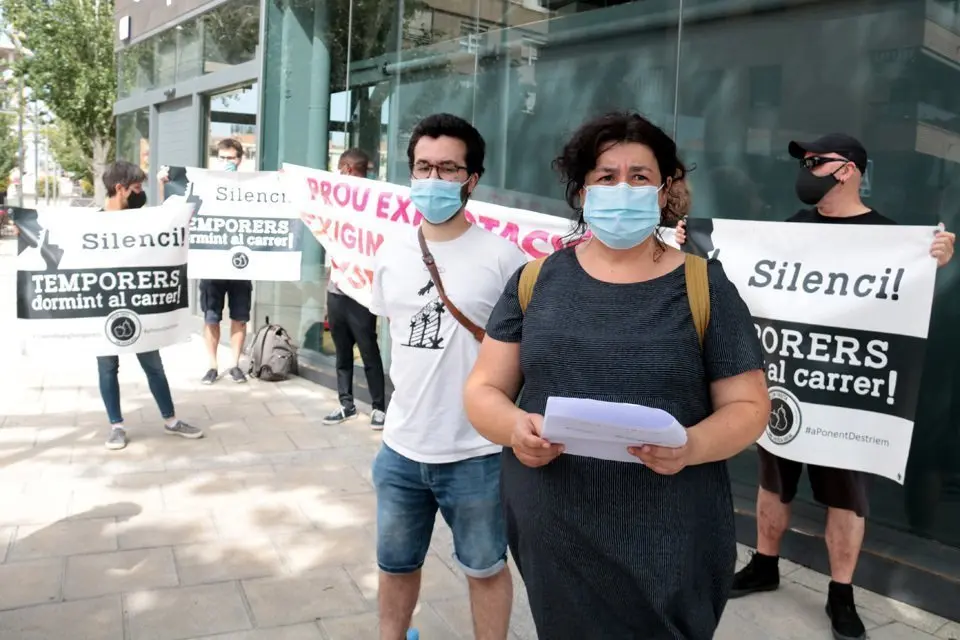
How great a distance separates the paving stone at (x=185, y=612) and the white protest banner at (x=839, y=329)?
7.91 ft

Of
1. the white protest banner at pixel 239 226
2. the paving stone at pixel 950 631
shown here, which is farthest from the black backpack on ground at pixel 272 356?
the paving stone at pixel 950 631

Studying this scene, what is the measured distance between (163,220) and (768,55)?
13.1ft

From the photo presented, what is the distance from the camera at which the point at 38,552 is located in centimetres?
411

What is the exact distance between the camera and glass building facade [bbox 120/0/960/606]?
158 inches

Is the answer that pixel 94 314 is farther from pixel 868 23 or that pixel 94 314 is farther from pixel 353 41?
pixel 868 23

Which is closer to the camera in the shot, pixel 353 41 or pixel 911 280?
pixel 911 280

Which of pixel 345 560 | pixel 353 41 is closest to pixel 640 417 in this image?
pixel 345 560

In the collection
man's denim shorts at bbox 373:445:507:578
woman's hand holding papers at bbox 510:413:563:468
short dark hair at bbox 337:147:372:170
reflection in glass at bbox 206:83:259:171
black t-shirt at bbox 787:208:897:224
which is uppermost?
reflection in glass at bbox 206:83:259:171

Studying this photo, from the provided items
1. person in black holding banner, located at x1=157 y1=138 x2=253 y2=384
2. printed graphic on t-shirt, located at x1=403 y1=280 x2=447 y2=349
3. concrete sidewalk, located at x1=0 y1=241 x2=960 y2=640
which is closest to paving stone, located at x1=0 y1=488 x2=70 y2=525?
concrete sidewalk, located at x1=0 y1=241 x2=960 y2=640

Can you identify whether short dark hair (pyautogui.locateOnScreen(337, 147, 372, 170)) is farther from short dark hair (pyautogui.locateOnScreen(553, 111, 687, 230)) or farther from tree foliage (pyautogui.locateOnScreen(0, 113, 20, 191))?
tree foliage (pyautogui.locateOnScreen(0, 113, 20, 191))

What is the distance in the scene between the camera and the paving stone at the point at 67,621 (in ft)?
Result: 11.0

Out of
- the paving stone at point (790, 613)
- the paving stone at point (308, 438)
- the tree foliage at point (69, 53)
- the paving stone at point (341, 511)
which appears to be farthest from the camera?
the tree foliage at point (69, 53)

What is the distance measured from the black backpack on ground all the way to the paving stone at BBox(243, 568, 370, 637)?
4.42 meters

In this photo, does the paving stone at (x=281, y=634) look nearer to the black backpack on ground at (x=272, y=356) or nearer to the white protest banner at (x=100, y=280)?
the white protest banner at (x=100, y=280)
